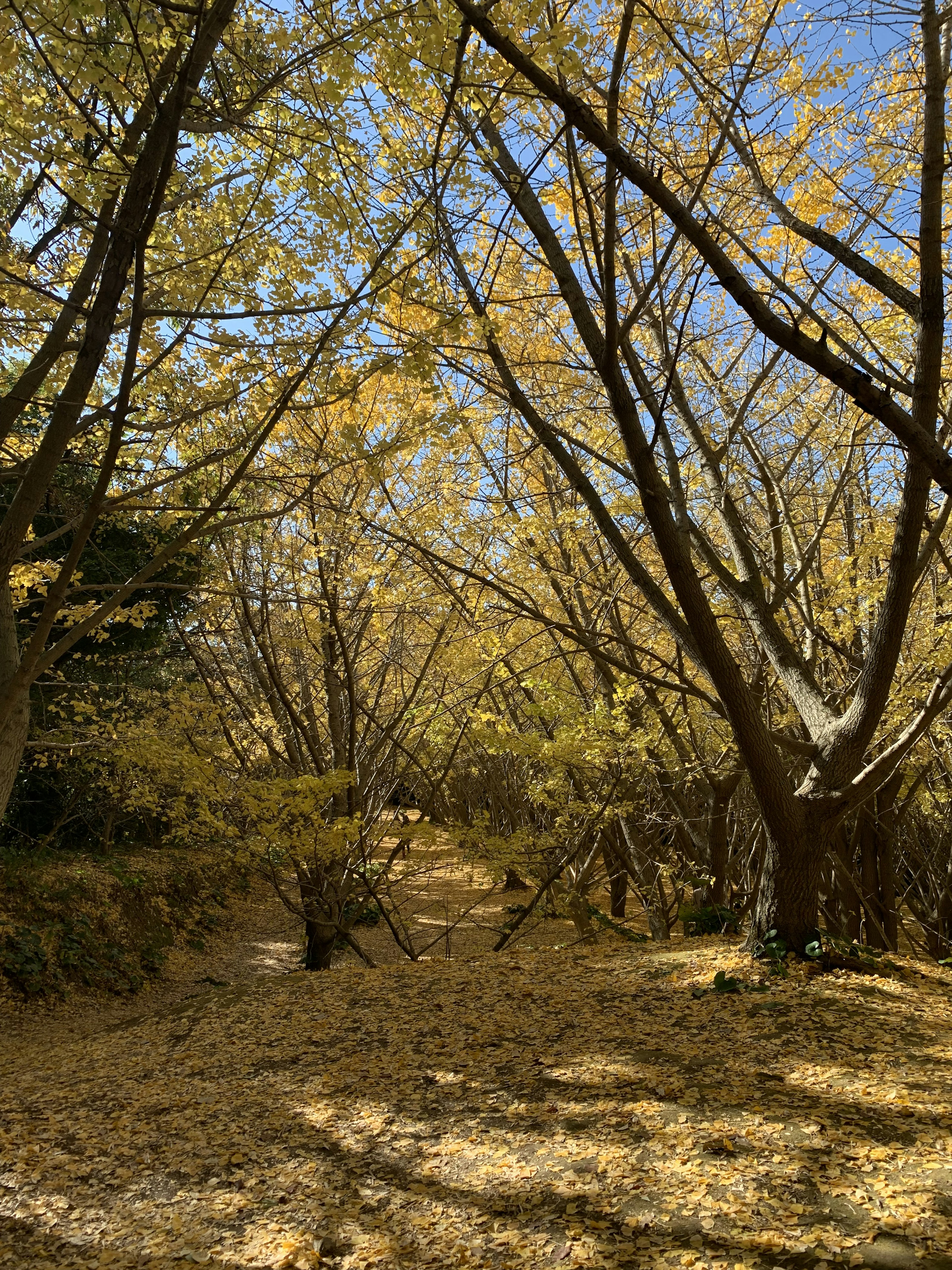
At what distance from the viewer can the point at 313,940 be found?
7.96 meters

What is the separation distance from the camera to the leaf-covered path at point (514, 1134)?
7.98 feet

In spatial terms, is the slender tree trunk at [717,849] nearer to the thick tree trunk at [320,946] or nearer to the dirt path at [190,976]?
the thick tree trunk at [320,946]

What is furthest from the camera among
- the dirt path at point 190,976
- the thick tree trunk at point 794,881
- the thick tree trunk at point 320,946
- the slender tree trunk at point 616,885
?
the slender tree trunk at point 616,885

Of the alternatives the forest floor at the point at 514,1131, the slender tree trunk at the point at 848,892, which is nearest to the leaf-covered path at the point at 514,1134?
the forest floor at the point at 514,1131

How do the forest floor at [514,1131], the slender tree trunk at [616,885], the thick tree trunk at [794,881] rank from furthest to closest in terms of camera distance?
the slender tree trunk at [616,885], the thick tree trunk at [794,881], the forest floor at [514,1131]

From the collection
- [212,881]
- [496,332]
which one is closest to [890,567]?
[496,332]

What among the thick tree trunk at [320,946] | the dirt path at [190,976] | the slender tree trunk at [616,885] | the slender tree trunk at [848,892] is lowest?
the dirt path at [190,976]

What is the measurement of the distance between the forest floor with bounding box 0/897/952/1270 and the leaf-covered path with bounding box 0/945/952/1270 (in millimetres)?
12

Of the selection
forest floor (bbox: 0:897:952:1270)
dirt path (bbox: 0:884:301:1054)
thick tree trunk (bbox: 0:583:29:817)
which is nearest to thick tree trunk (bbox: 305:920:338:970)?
dirt path (bbox: 0:884:301:1054)

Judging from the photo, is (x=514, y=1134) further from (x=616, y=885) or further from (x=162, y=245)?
(x=616, y=885)

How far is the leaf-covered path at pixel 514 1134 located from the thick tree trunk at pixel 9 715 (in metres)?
1.63

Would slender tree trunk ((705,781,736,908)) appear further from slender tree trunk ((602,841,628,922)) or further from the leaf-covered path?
slender tree trunk ((602,841,628,922))

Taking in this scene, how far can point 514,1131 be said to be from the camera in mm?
3160

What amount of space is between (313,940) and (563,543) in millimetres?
4697
